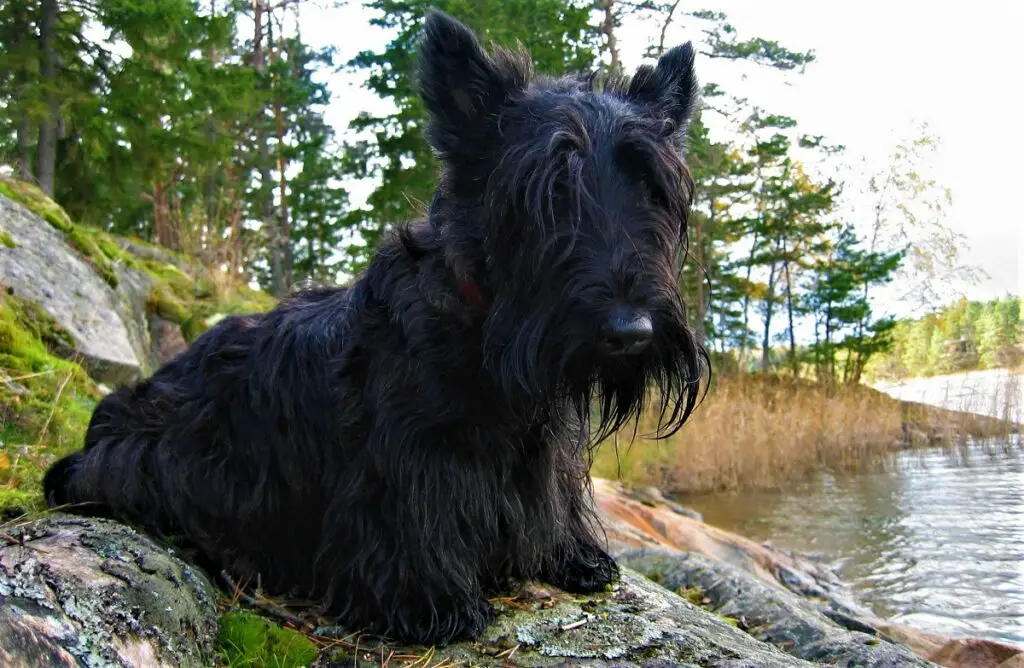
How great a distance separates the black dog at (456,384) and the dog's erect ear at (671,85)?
11 millimetres

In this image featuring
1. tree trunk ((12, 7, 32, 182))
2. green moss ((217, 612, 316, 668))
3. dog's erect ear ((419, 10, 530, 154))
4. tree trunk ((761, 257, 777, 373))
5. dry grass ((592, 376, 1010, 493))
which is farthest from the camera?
tree trunk ((761, 257, 777, 373))

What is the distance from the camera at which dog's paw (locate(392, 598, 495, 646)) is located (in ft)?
8.74

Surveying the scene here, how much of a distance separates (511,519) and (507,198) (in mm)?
1135

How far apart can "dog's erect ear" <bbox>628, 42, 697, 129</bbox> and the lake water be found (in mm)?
4893

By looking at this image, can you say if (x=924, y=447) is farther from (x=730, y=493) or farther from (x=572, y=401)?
(x=572, y=401)

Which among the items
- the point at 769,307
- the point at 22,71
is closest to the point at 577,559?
the point at 22,71

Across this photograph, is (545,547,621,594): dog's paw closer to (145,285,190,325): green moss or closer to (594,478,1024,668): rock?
(594,478,1024,668): rock

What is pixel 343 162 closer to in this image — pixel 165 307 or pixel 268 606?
pixel 165 307

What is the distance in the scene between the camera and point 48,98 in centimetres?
1037

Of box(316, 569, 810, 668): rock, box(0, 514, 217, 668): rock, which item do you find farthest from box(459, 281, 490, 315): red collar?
box(0, 514, 217, 668): rock

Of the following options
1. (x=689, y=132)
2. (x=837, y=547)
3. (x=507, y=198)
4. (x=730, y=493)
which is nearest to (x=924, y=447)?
(x=730, y=493)

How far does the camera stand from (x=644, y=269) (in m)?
2.30

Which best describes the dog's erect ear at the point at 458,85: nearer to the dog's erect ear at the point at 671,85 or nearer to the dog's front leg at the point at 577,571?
the dog's erect ear at the point at 671,85

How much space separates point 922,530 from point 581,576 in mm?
6672
